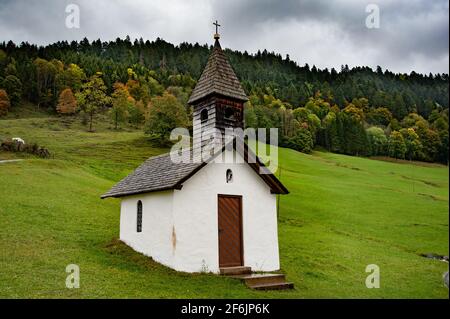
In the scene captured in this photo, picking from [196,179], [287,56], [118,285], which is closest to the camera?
[118,285]

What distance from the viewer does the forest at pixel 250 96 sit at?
3108 inches

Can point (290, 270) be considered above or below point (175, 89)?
below

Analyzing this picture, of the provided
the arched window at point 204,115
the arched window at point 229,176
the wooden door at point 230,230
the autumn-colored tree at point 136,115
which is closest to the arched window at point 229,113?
the arched window at point 204,115

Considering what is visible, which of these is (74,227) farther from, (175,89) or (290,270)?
(175,89)

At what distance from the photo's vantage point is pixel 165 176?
16.7 meters

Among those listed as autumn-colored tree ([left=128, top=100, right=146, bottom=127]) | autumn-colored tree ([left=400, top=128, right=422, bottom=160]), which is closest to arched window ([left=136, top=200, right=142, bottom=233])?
autumn-colored tree ([left=128, top=100, right=146, bottom=127])

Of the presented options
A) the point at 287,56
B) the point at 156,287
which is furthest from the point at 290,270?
the point at 287,56

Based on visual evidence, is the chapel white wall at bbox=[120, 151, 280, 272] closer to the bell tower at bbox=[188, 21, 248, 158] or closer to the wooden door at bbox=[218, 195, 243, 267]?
the wooden door at bbox=[218, 195, 243, 267]

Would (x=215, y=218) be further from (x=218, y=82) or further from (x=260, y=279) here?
(x=218, y=82)

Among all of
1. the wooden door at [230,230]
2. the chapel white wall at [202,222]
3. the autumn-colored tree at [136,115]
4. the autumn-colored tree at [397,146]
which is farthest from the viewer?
the autumn-colored tree at [397,146]

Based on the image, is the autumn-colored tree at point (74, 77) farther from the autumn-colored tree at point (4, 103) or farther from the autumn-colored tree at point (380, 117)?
the autumn-colored tree at point (380, 117)

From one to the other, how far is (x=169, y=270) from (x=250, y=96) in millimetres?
96037
